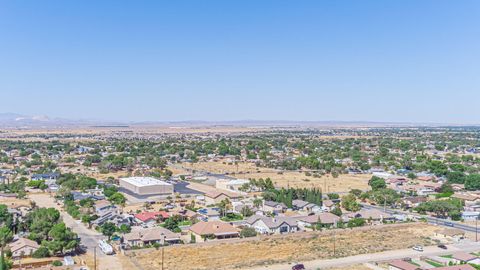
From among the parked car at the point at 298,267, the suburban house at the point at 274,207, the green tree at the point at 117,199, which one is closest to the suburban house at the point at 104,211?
the green tree at the point at 117,199

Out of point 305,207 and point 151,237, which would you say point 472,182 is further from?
point 151,237

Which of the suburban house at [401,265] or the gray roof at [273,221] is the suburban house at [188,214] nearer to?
the gray roof at [273,221]

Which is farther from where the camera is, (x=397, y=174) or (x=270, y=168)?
(x=270, y=168)

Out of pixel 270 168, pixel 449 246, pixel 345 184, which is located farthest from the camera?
pixel 270 168

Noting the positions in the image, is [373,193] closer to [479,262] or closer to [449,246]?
[449,246]

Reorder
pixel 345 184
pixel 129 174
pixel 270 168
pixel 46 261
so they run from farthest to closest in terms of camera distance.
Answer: pixel 270 168 < pixel 129 174 < pixel 345 184 < pixel 46 261

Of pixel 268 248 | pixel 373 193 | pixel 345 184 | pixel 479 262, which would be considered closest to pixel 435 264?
pixel 479 262
